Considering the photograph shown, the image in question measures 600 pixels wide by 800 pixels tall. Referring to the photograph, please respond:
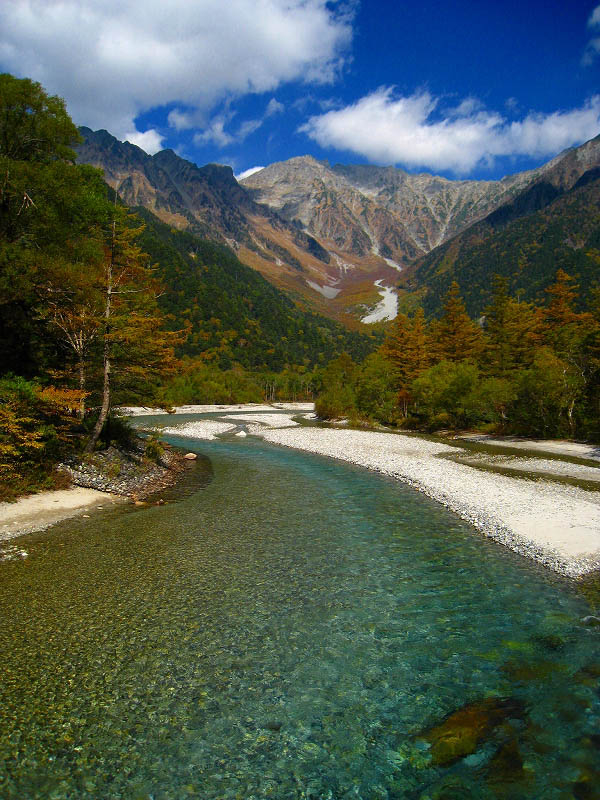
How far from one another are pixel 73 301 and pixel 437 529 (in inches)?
743

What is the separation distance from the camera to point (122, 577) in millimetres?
11008

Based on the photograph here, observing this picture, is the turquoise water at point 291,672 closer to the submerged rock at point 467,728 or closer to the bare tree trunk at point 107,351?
the submerged rock at point 467,728

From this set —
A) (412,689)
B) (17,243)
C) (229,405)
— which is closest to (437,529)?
(412,689)

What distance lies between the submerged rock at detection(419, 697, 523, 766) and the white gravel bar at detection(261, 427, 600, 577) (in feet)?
20.3

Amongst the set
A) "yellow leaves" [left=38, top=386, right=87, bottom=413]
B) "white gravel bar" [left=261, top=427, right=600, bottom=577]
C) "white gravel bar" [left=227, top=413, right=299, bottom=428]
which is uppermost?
"yellow leaves" [left=38, top=386, right=87, bottom=413]

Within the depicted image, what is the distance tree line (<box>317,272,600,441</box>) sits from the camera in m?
37.1

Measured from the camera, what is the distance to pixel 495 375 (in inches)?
2260

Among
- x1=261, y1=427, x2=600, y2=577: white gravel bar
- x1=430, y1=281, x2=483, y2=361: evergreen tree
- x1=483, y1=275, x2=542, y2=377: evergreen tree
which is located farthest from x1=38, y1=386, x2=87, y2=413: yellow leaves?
x1=430, y1=281, x2=483, y2=361: evergreen tree

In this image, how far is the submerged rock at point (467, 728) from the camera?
5801 millimetres

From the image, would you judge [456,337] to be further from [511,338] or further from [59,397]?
[59,397]

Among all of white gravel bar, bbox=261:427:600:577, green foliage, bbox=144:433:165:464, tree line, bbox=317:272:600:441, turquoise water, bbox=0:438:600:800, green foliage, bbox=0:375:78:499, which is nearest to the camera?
turquoise water, bbox=0:438:600:800

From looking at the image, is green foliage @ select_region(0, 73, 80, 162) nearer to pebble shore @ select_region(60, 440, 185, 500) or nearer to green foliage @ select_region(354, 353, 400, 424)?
pebble shore @ select_region(60, 440, 185, 500)

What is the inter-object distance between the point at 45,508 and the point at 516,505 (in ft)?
61.6

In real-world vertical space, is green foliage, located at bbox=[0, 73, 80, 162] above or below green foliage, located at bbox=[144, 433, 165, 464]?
above
